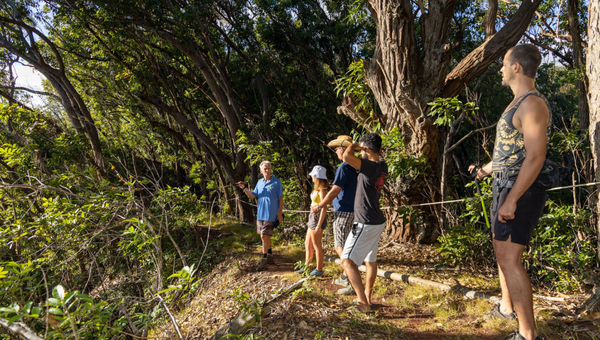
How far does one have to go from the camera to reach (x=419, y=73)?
5.45m

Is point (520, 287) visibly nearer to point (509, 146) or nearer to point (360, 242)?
point (509, 146)

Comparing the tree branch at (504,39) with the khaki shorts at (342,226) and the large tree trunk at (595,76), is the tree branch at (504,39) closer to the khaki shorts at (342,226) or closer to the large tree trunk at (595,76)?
the large tree trunk at (595,76)

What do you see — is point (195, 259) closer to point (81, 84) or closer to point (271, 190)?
point (271, 190)

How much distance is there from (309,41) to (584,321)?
9.39 m

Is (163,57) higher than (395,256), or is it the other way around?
(163,57)

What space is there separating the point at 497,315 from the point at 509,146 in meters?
1.65

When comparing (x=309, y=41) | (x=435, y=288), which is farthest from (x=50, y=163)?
(x=435, y=288)

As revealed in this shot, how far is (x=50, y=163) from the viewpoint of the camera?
27.0ft

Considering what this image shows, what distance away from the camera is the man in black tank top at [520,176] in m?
2.19

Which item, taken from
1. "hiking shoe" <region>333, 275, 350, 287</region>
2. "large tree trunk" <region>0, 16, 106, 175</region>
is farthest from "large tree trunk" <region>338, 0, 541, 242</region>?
"large tree trunk" <region>0, 16, 106, 175</region>

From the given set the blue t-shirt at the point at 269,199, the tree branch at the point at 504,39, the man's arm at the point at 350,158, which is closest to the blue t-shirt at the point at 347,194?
the man's arm at the point at 350,158

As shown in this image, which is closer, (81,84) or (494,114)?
(81,84)

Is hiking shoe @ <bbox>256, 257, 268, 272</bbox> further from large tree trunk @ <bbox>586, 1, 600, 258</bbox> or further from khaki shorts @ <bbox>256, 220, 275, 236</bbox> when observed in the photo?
large tree trunk @ <bbox>586, 1, 600, 258</bbox>

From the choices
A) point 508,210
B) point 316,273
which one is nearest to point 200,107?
point 316,273
